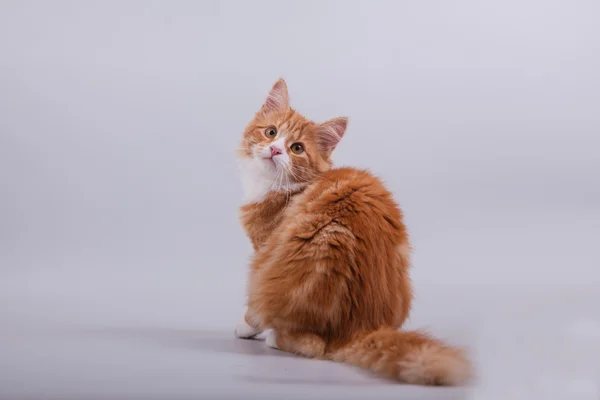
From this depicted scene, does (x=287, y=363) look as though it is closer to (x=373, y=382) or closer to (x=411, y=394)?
(x=373, y=382)

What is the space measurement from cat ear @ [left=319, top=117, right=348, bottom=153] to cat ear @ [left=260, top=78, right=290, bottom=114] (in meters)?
0.23

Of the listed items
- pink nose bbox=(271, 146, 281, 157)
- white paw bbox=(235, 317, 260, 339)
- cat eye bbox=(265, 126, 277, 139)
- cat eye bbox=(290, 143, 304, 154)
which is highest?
cat eye bbox=(265, 126, 277, 139)

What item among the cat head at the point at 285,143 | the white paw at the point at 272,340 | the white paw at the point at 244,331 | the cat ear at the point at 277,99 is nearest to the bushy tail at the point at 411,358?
the white paw at the point at 272,340

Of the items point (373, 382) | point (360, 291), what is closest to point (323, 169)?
point (360, 291)

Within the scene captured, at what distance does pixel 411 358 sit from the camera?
2.61 metres

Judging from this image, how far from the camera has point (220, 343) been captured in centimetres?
328

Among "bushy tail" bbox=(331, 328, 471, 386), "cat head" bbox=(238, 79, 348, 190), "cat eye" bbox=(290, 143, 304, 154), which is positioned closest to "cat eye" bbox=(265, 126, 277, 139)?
"cat head" bbox=(238, 79, 348, 190)

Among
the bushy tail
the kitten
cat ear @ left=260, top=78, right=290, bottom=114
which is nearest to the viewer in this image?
the bushy tail

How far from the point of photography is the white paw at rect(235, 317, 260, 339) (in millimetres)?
3406

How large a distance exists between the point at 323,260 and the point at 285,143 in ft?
2.18

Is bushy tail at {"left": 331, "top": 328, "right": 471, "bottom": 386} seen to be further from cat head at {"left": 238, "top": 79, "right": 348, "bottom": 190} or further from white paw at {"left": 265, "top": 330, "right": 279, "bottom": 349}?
cat head at {"left": 238, "top": 79, "right": 348, "bottom": 190}

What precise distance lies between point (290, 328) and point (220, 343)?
0.39 meters

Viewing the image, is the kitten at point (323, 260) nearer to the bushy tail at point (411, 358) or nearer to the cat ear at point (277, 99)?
the bushy tail at point (411, 358)

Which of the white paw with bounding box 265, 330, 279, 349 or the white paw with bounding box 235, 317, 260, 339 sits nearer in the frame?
the white paw with bounding box 265, 330, 279, 349
